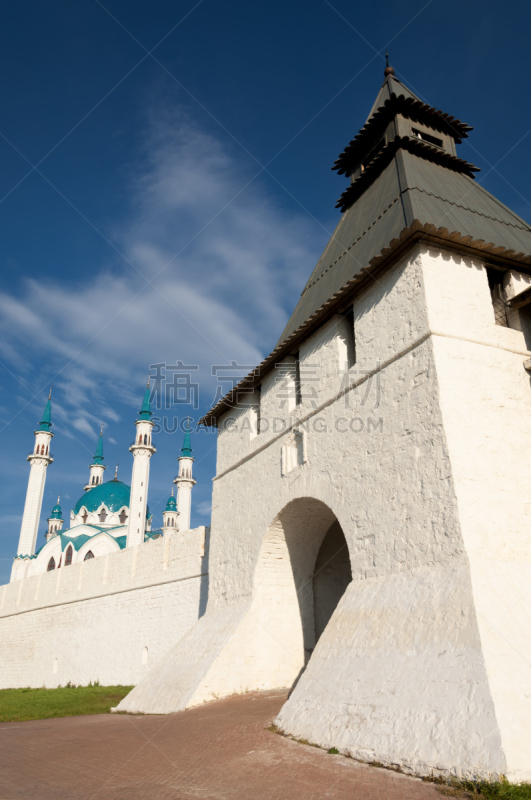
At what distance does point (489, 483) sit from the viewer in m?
6.41

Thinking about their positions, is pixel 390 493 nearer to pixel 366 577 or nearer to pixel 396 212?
pixel 366 577

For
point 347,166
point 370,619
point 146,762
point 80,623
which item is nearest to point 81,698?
point 80,623

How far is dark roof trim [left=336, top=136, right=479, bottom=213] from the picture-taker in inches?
420

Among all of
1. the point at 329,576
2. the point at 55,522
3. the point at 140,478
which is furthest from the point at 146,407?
the point at 329,576

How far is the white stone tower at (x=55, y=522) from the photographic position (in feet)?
162

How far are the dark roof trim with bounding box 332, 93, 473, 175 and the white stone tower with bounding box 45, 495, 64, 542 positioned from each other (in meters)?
45.4

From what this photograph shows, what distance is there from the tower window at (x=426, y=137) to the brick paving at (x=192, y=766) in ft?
37.0

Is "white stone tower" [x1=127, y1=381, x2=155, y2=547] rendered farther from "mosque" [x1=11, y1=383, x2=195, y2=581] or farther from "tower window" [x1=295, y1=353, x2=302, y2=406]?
"tower window" [x1=295, y1=353, x2=302, y2=406]

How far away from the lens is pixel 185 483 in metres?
41.5

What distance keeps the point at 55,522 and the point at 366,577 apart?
157 feet

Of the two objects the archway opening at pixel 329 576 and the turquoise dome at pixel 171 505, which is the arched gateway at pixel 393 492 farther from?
the turquoise dome at pixel 171 505

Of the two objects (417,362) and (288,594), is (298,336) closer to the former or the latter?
(417,362)

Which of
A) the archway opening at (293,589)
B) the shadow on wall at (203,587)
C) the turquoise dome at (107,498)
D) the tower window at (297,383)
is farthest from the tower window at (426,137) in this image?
the turquoise dome at (107,498)

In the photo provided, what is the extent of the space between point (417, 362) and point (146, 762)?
5.61m
